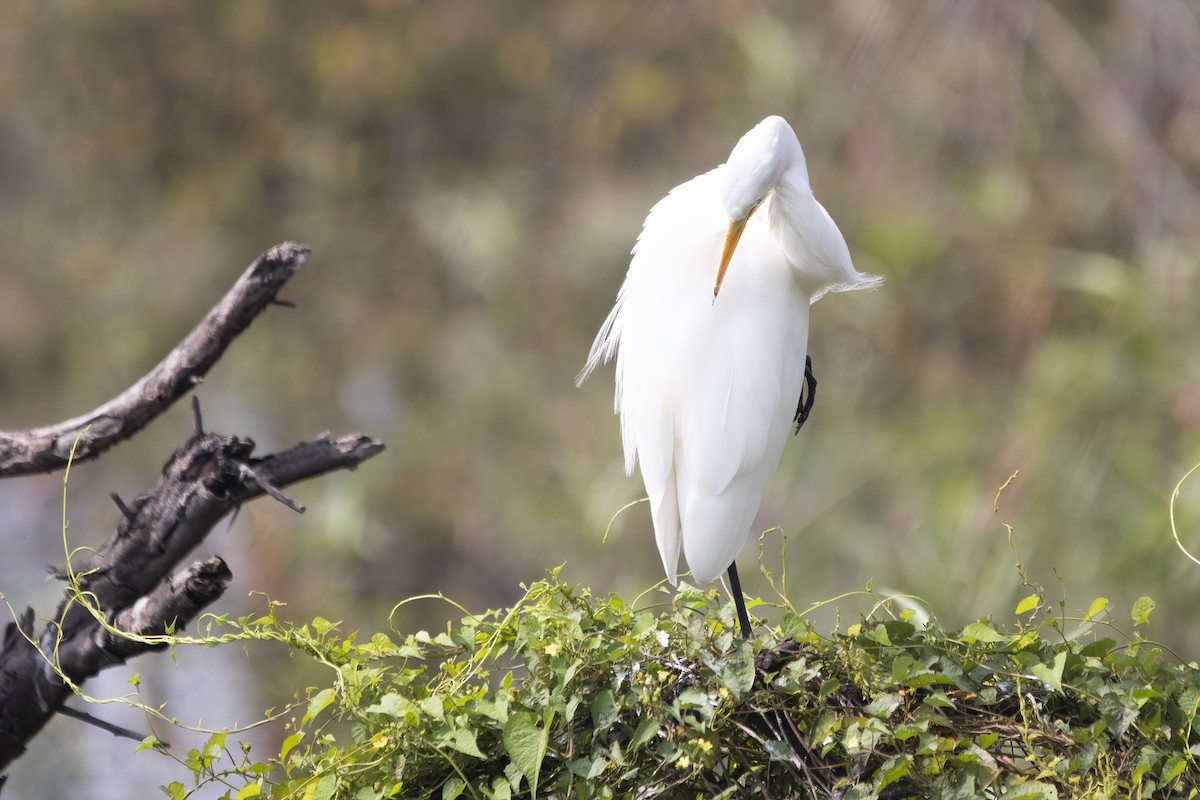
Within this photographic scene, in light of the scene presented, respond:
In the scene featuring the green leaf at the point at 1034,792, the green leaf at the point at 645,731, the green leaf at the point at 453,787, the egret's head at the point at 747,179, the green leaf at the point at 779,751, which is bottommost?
the green leaf at the point at 1034,792

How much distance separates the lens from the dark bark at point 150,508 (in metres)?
1.39

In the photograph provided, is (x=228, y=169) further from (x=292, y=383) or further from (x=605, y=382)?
(x=605, y=382)

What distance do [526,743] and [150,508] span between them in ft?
1.81

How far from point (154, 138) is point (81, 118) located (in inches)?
13.0

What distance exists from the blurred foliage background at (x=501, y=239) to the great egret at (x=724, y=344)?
9.75ft

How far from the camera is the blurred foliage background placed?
15.8 ft

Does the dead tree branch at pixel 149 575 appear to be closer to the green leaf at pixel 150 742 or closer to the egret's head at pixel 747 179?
the green leaf at pixel 150 742

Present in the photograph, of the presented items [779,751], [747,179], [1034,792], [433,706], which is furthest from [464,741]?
[747,179]

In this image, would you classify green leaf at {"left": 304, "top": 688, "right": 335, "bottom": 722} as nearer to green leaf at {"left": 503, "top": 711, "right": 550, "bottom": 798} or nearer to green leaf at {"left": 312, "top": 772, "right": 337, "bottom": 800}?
green leaf at {"left": 312, "top": 772, "right": 337, "bottom": 800}

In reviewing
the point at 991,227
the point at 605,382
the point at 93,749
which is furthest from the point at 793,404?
the point at 93,749

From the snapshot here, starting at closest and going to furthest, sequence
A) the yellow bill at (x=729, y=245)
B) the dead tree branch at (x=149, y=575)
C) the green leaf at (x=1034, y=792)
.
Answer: the green leaf at (x=1034, y=792), the dead tree branch at (x=149, y=575), the yellow bill at (x=729, y=245)

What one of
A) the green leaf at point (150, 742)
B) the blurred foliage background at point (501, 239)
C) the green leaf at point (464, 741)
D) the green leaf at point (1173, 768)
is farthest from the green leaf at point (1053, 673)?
the blurred foliage background at point (501, 239)

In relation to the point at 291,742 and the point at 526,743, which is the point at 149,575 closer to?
the point at 291,742

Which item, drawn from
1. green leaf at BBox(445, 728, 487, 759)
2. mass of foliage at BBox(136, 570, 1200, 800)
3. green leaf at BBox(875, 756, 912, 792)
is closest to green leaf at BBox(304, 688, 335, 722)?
mass of foliage at BBox(136, 570, 1200, 800)
